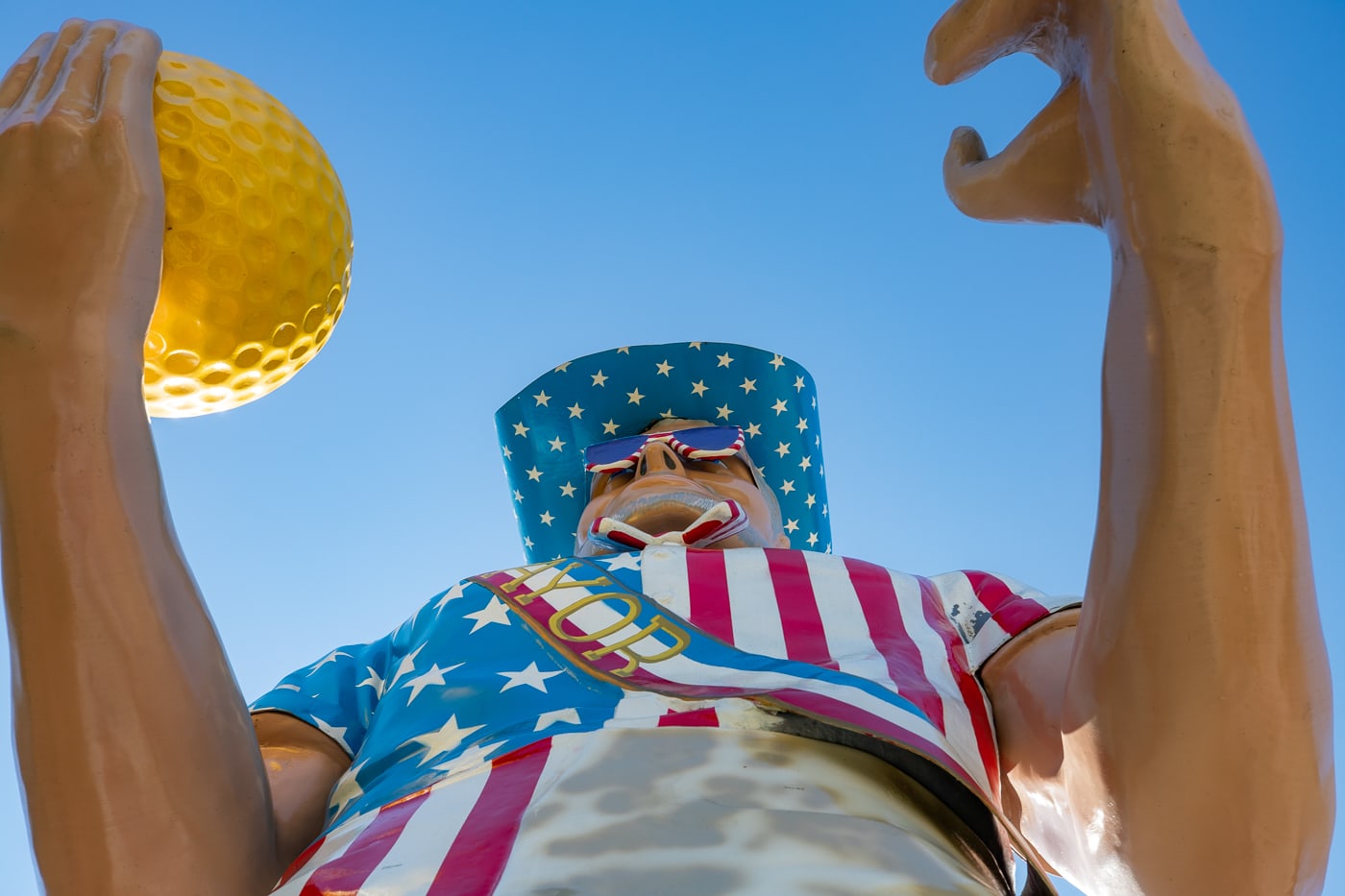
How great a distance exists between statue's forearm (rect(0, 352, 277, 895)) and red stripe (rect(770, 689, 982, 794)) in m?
0.74

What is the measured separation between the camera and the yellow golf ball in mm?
1765

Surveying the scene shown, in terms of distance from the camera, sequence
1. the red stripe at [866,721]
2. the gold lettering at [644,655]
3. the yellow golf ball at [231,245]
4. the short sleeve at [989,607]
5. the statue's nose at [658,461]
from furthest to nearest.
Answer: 1. the statue's nose at [658,461]
2. the short sleeve at [989,607]
3. the gold lettering at [644,655]
4. the yellow golf ball at [231,245]
5. the red stripe at [866,721]

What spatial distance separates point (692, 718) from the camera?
164 centimetres

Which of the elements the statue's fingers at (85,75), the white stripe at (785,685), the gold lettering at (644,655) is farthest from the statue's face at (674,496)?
the statue's fingers at (85,75)

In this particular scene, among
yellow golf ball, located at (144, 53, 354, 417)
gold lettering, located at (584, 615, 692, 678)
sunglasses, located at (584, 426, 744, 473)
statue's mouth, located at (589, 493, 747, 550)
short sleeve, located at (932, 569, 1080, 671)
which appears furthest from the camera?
sunglasses, located at (584, 426, 744, 473)

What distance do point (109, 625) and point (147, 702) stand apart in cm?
10

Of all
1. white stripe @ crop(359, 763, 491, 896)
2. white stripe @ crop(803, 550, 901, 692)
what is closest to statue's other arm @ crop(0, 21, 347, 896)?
white stripe @ crop(359, 763, 491, 896)

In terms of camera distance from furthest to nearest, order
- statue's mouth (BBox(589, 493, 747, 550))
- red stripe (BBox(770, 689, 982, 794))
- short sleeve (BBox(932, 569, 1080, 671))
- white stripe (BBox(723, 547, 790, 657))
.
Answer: statue's mouth (BBox(589, 493, 747, 550))
short sleeve (BBox(932, 569, 1080, 671))
white stripe (BBox(723, 547, 790, 657))
red stripe (BBox(770, 689, 982, 794))

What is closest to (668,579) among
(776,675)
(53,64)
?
(776,675)

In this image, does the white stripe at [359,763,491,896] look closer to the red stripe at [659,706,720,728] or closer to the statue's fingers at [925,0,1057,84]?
the red stripe at [659,706,720,728]

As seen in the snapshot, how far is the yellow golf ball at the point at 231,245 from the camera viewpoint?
176 centimetres

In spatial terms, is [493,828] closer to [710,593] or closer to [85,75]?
[710,593]

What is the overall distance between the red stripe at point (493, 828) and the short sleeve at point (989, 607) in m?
0.84

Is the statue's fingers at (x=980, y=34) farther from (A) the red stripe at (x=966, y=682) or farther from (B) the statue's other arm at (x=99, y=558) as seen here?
(B) the statue's other arm at (x=99, y=558)
